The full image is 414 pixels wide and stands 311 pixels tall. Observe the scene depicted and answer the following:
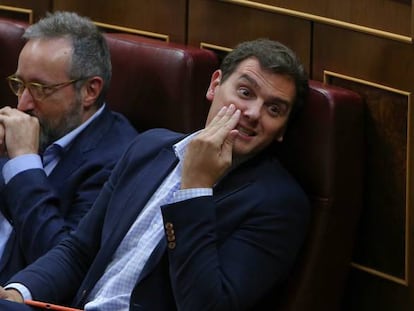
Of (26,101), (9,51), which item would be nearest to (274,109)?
(26,101)

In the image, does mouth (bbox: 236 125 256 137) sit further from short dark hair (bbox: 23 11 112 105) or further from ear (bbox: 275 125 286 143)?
short dark hair (bbox: 23 11 112 105)

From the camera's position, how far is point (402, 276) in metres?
1.93

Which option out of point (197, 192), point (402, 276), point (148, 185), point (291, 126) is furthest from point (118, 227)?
point (402, 276)

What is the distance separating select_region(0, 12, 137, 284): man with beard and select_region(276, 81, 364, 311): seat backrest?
40cm

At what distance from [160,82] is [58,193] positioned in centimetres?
28

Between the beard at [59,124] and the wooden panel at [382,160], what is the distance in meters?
0.50

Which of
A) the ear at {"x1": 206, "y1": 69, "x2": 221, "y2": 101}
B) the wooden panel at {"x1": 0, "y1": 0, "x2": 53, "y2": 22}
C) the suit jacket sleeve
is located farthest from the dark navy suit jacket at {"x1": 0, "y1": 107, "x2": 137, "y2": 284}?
the wooden panel at {"x1": 0, "y1": 0, "x2": 53, "y2": 22}

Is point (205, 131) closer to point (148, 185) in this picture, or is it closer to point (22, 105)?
point (148, 185)

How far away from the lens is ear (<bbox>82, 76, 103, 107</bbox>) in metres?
2.20

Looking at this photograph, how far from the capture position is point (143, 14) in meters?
2.44

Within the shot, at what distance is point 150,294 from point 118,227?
0.15m

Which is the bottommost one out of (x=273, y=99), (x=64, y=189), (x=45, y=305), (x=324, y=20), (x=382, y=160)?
(x=45, y=305)

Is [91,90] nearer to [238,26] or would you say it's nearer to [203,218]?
[238,26]

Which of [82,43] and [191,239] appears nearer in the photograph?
[191,239]
